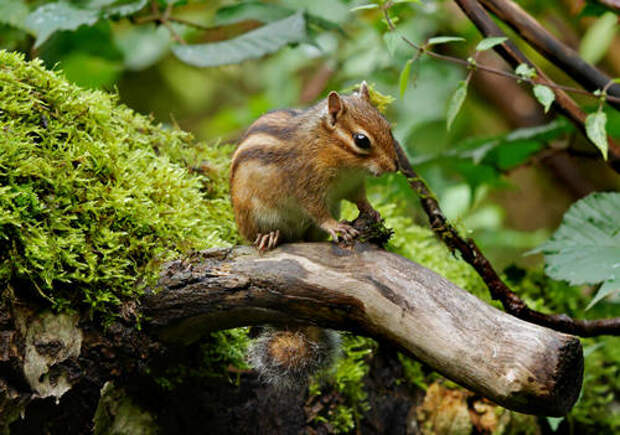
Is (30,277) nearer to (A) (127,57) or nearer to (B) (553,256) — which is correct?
(B) (553,256)

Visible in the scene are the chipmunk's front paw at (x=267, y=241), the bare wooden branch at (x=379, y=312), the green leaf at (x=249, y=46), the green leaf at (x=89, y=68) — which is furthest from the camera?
the green leaf at (x=89, y=68)

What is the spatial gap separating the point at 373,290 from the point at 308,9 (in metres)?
1.97

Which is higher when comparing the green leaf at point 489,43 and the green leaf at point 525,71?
the green leaf at point 489,43

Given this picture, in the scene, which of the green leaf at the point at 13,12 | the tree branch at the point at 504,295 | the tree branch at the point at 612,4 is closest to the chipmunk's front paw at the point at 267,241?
the tree branch at the point at 504,295

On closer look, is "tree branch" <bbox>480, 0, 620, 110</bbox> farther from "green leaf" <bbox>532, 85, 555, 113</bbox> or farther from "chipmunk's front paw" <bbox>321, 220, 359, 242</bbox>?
"chipmunk's front paw" <bbox>321, 220, 359, 242</bbox>

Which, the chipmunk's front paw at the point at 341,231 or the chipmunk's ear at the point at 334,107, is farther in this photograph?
the chipmunk's ear at the point at 334,107

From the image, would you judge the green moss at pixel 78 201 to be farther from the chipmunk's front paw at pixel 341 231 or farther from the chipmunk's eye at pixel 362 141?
the chipmunk's eye at pixel 362 141

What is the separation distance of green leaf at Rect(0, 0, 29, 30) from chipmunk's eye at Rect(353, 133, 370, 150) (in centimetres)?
181

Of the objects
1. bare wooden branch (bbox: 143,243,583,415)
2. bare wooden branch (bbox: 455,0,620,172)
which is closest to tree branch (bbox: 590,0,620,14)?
bare wooden branch (bbox: 455,0,620,172)

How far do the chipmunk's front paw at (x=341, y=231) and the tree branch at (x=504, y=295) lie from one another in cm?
35

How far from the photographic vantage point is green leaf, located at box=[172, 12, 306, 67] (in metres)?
2.69

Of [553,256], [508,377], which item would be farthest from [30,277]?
[553,256]

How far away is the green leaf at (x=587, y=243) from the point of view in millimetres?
2158

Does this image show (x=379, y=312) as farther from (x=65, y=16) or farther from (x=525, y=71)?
(x=65, y=16)
